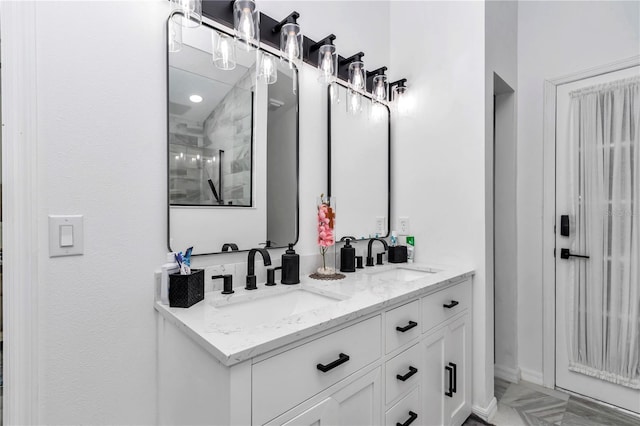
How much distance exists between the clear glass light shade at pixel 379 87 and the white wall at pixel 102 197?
126cm

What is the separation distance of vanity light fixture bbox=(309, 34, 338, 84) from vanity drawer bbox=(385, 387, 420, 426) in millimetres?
1562

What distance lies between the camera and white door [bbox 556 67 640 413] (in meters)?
1.84

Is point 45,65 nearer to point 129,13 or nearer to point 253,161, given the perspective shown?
point 129,13

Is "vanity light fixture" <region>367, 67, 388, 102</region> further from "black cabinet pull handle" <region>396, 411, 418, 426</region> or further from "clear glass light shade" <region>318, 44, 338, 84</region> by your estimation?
"black cabinet pull handle" <region>396, 411, 418, 426</region>

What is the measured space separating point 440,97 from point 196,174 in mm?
1541

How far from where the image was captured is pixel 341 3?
1.92 meters

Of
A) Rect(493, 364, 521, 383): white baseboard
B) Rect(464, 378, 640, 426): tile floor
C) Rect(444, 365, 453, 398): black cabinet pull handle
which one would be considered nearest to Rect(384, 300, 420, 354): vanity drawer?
Rect(444, 365, 453, 398): black cabinet pull handle

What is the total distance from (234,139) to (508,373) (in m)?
2.40

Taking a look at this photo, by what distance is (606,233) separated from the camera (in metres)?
1.92

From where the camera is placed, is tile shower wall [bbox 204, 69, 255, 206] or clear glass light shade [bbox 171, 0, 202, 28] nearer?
clear glass light shade [bbox 171, 0, 202, 28]

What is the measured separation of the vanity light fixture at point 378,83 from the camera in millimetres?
2057

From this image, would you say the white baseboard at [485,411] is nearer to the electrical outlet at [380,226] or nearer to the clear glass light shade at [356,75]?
the electrical outlet at [380,226]

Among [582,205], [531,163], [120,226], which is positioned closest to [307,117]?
[120,226]

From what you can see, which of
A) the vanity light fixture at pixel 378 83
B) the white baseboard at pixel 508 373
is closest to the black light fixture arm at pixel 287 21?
the vanity light fixture at pixel 378 83
